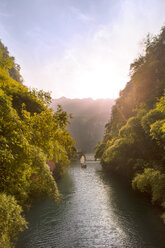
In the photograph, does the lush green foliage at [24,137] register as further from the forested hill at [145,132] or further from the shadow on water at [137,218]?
the shadow on water at [137,218]

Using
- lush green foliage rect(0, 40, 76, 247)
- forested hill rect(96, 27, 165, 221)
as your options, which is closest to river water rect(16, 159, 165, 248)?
forested hill rect(96, 27, 165, 221)

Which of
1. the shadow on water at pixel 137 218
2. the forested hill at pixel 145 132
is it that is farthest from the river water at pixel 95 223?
the forested hill at pixel 145 132

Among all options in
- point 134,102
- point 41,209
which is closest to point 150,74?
point 134,102

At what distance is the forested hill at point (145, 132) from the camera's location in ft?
73.3

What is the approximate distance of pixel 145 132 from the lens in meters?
29.4

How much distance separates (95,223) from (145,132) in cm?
1725

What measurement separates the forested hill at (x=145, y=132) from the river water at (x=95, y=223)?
119 inches

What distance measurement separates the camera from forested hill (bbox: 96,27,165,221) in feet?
73.3

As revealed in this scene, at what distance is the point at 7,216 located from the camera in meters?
8.74

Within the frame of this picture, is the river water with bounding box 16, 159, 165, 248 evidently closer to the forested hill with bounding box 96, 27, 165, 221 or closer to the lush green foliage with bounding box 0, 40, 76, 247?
the forested hill with bounding box 96, 27, 165, 221

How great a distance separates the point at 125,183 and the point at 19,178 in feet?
109

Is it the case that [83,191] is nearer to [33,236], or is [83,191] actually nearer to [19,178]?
[33,236]

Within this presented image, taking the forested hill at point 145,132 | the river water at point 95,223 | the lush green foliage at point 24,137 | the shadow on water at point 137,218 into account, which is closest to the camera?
the lush green foliage at point 24,137

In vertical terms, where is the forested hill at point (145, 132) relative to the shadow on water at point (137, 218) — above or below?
above
